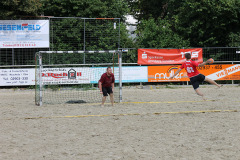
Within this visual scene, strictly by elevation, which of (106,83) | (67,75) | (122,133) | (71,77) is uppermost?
(67,75)

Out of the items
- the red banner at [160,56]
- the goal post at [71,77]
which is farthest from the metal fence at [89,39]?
the goal post at [71,77]

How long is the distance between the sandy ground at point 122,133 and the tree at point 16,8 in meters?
10.2

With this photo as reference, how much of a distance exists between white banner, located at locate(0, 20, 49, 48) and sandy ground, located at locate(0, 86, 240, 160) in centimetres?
885

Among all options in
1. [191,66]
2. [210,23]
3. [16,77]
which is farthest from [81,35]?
[191,66]

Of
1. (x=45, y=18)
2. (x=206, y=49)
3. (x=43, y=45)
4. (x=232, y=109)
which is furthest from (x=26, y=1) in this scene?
(x=232, y=109)

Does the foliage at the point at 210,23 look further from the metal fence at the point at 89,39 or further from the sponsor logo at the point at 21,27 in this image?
the sponsor logo at the point at 21,27

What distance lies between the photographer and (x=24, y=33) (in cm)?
2003

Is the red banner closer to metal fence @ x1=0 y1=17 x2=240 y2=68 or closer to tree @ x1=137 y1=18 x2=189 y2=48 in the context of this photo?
metal fence @ x1=0 y1=17 x2=240 y2=68

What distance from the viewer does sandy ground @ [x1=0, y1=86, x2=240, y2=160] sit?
228 inches

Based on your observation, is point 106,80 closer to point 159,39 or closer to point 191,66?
point 191,66

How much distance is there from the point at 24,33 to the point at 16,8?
6.06 feet

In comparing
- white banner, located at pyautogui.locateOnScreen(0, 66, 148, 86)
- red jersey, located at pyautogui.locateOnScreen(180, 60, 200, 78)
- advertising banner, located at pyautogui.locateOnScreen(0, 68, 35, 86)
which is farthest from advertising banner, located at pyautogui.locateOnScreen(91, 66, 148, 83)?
red jersey, located at pyautogui.locateOnScreen(180, 60, 200, 78)

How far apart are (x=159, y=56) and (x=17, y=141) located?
1478 cm

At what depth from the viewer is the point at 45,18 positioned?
2091 centimetres
